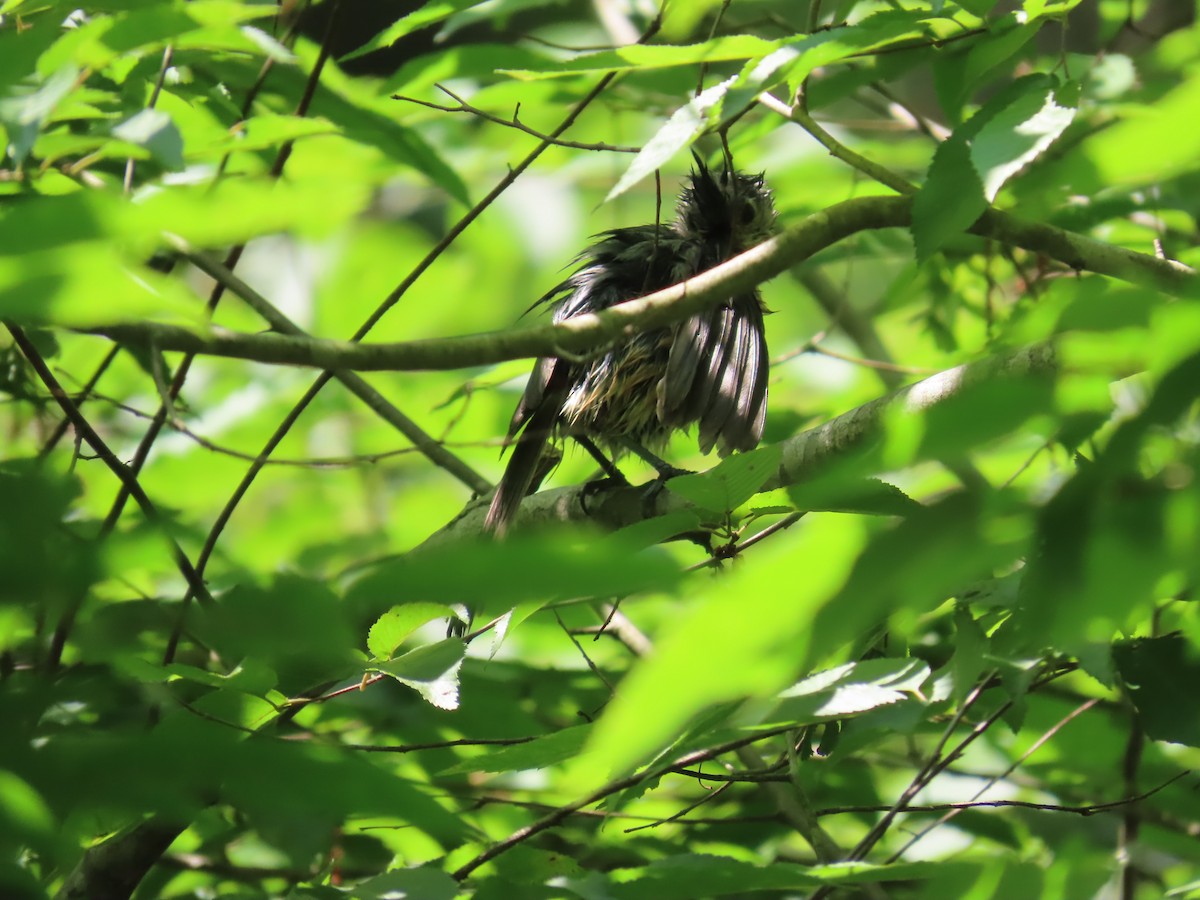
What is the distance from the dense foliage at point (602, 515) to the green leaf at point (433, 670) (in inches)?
0.4

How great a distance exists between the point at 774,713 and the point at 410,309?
3430 mm

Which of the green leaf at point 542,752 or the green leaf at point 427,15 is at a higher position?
the green leaf at point 427,15

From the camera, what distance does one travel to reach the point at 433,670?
171cm

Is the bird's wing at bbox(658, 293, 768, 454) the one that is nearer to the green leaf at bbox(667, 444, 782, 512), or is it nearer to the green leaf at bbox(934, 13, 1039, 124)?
the green leaf at bbox(934, 13, 1039, 124)

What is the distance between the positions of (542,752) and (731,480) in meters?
0.48

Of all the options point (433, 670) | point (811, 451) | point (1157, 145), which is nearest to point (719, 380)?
point (811, 451)

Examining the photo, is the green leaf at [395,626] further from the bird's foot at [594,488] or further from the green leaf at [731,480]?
the bird's foot at [594,488]

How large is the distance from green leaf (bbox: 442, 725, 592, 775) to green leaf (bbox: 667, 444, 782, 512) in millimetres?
365

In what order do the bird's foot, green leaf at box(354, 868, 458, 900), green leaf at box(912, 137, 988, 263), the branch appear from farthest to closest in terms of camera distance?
the bird's foot
green leaf at box(912, 137, 988, 263)
green leaf at box(354, 868, 458, 900)
the branch

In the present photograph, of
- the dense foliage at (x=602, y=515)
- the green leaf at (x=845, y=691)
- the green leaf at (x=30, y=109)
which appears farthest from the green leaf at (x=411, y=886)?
the green leaf at (x=30, y=109)

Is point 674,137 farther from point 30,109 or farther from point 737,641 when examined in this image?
point 737,641

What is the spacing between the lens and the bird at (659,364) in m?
2.85

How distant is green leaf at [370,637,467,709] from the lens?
5.48 feet

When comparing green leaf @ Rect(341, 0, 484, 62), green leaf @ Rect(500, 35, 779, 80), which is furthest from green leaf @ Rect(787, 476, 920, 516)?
green leaf @ Rect(341, 0, 484, 62)
